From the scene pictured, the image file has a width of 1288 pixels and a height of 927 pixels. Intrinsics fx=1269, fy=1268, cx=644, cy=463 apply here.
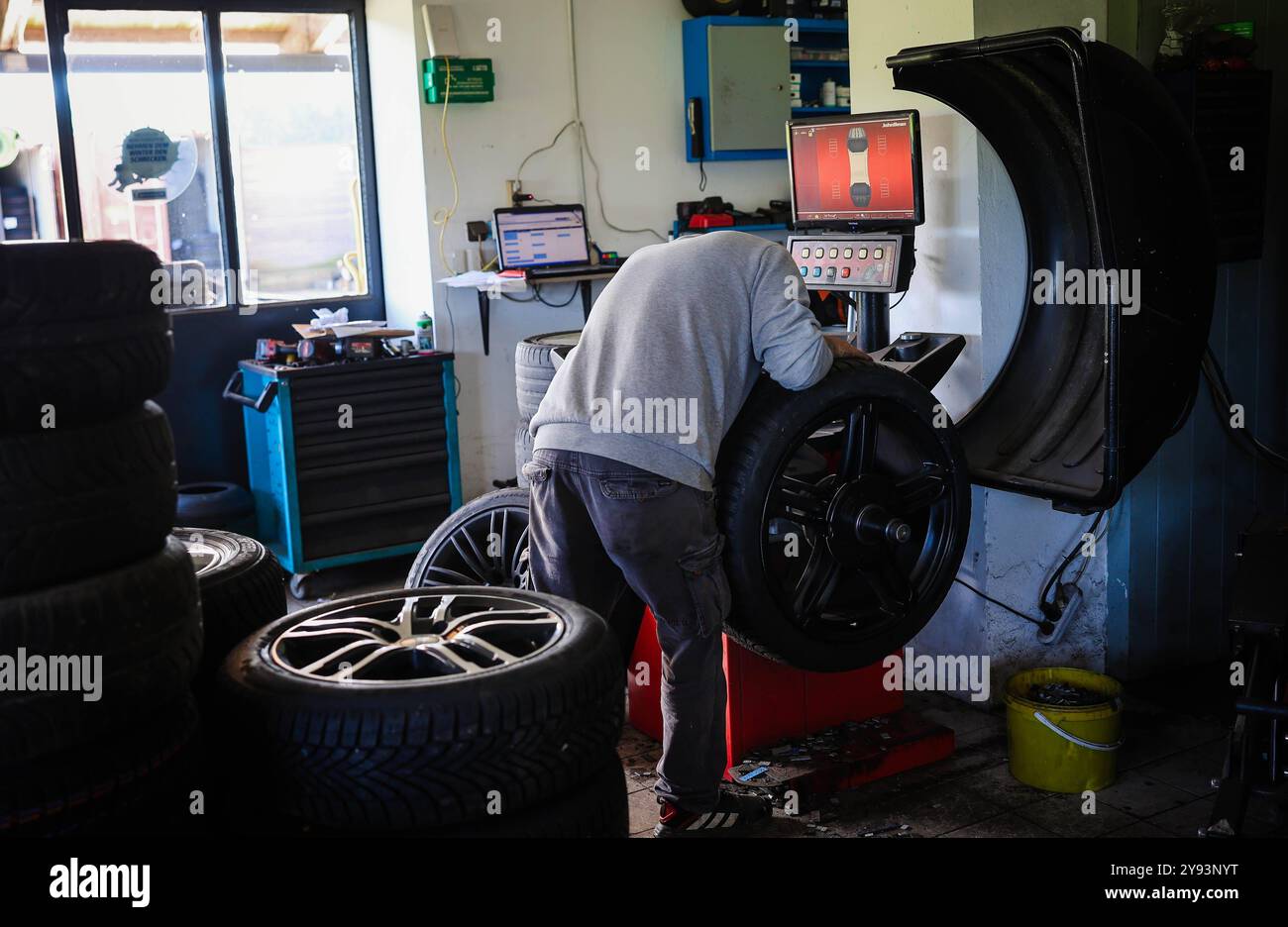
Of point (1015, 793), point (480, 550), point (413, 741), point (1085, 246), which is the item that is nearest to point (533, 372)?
point (480, 550)

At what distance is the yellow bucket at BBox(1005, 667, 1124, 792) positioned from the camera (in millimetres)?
3131

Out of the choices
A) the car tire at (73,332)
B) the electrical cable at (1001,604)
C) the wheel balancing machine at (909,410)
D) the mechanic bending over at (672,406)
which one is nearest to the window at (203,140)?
the wheel balancing machine at (909,410)

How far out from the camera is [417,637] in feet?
7.56

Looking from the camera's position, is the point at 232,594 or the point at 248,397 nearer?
the point at 232,594

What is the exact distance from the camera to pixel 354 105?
581 cm

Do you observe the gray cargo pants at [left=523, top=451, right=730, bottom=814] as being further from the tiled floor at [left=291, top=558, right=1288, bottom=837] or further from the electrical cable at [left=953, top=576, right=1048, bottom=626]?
the electrical cable at [left=953, top=576, right=1048, bottom=626]

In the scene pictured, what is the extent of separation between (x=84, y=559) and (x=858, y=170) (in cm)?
235

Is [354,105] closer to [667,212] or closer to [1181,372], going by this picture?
[667,212]

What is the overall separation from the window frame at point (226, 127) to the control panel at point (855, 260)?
9.07 ft

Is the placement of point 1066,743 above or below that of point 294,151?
below

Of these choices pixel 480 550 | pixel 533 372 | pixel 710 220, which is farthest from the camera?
pixel 710 220

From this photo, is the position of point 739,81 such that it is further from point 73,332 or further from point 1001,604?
point 73,332

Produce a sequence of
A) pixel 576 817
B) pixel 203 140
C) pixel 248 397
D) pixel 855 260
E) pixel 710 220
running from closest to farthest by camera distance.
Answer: pixel 576 817 < pixel 855 260 < pixel 248 397 < pixel 203 140 < pixel 710 220

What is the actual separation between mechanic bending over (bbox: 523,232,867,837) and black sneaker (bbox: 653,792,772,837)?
1.08 ft
